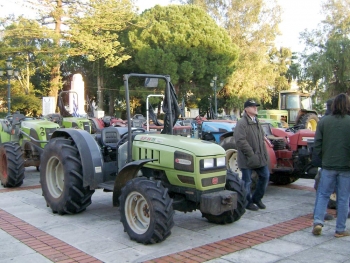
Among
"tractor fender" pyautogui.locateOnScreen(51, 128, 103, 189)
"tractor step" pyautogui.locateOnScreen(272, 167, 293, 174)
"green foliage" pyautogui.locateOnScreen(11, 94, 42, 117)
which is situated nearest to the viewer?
"tractor fender" pyautogui.locateOnScreen(51, 128, 103, 189)

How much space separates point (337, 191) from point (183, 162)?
6.41ft

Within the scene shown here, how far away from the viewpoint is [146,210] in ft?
16.9

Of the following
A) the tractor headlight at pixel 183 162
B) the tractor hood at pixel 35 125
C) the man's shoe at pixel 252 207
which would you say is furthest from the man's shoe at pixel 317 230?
the tractor hood at pixel 35 125

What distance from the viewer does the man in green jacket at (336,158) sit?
5.13 metres

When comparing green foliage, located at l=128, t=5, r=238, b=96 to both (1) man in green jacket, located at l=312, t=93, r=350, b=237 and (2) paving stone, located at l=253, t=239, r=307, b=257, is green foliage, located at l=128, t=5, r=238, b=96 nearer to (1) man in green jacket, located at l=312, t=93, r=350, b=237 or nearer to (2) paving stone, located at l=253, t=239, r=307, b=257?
(1) man in green jacket, located at l=312, t=93, r=350, b=237

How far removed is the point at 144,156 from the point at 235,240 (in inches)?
62.2

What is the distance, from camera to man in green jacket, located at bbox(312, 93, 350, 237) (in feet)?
16.8

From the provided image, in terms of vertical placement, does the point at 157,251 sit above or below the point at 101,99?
below

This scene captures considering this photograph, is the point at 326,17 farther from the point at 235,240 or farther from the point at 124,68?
the point at 235,240

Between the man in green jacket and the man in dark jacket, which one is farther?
the man in dark jacket

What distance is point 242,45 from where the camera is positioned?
126 ft

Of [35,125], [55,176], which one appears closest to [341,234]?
[55,176]

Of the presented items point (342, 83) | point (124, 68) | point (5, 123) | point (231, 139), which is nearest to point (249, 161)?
point (231, 139)

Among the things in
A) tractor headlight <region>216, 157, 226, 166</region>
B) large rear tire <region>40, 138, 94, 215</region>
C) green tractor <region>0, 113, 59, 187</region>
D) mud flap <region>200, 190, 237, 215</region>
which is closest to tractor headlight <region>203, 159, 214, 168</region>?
tractor headlight <region>216, 157, 226, 166</region>
